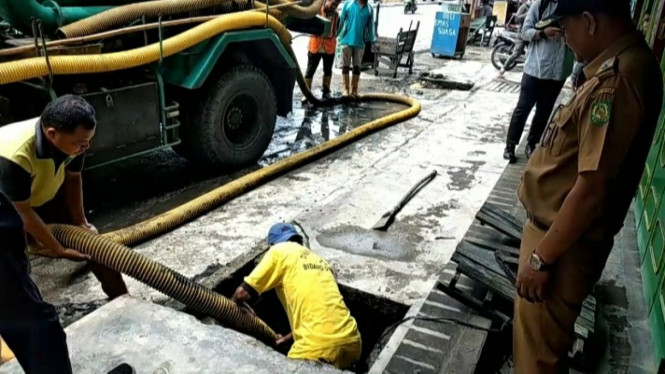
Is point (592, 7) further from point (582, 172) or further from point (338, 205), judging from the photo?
point (338, 205)

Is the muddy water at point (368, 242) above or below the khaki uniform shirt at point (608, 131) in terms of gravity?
below

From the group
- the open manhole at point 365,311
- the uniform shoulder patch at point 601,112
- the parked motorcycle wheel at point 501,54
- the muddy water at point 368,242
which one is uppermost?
the uniform shoulder patch at point 601,112

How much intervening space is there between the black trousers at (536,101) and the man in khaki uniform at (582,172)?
10.3 feet

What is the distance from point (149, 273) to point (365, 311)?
4.39 ft

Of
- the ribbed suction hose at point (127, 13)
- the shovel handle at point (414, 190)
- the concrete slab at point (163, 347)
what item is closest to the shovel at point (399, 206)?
the shovel handle at point (414, 190)

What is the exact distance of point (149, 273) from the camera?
289 centimetres

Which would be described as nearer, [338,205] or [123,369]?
[123,369]

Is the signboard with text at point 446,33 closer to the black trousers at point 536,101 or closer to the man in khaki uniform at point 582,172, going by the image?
the black trousers at point 536,101

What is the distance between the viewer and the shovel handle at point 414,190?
434 cm

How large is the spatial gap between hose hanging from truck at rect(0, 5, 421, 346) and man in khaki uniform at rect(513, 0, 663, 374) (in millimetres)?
1664

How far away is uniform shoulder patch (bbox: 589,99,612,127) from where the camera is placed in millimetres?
1697

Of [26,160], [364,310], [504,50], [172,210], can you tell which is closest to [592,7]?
[364,310]

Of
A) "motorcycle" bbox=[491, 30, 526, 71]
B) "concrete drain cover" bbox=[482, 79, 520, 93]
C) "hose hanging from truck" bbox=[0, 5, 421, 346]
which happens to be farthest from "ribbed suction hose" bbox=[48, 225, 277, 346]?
"motorcycle" bbox=[491, 30, 526, 71]

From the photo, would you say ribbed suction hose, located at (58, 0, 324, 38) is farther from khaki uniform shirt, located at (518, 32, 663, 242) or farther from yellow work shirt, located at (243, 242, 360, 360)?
khaki uniform shirt, located at (518, 32, 663, 242)
